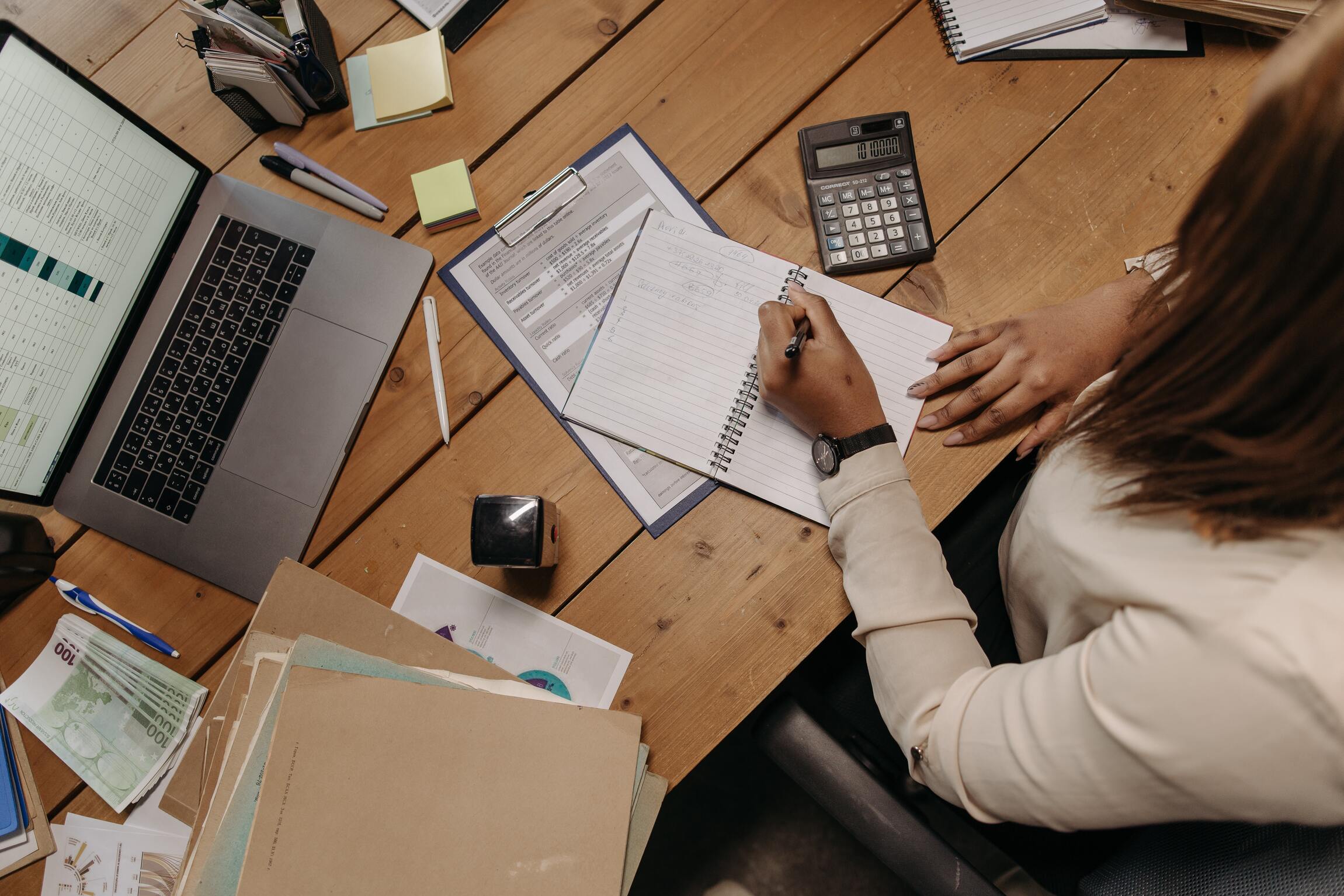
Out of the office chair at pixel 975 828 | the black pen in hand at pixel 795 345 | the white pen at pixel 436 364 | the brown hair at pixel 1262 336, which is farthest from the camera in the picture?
the white pen at pixel 436 364

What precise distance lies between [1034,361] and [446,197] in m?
0.71

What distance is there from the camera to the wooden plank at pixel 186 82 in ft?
2.92

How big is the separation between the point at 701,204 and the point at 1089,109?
0.47 m

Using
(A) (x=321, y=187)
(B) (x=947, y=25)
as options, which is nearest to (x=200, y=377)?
(A) (x=321, y=187)

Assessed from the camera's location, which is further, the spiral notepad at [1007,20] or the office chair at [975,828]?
the spiral notepad at [1007,20]

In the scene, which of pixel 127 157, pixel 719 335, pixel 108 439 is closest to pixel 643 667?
pixel 719 335

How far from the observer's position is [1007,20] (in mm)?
840

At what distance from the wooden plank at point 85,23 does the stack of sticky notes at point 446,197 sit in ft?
1.44

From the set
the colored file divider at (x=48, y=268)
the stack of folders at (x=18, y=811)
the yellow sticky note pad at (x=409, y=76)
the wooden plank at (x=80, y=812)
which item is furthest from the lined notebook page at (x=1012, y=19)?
the stack of folders at (x=18, y=811)

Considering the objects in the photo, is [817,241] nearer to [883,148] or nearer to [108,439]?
[883,148]

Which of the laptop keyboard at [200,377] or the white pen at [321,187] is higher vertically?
the white pen at [321,187]

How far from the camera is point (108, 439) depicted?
79 centimetres

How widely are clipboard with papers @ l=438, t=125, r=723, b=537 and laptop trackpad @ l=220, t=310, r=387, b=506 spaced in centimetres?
15

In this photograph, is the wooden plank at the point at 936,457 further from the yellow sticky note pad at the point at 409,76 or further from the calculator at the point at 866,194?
the yellow sticky note pad at the point at 409,76
